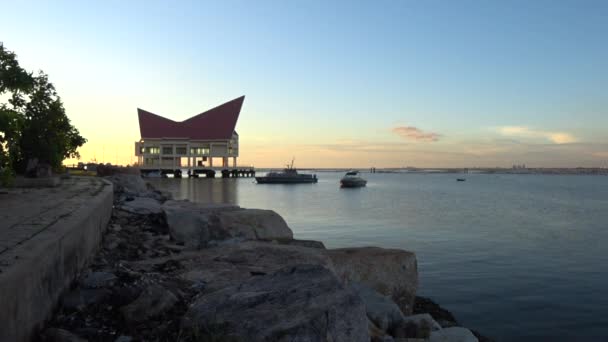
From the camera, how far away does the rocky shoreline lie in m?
3.51

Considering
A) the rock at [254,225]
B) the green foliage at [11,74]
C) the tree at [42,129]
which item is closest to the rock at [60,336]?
the rock at [254,225]

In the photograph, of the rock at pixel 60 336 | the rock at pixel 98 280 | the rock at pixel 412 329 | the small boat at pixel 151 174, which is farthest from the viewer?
the small boat at pixel 151 174

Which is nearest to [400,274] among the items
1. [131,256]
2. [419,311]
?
[419,311]

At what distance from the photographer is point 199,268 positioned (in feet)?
19.2

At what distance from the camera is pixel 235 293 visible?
13.1 feet

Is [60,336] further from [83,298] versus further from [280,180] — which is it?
[280,180]

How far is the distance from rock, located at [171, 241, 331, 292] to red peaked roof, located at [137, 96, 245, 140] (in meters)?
88.3

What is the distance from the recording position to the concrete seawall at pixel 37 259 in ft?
10.9

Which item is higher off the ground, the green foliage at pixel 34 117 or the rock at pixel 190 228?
the green foliage at pixel 34 117

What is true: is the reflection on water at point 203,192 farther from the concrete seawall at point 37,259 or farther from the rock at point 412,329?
the rock at point 412,329

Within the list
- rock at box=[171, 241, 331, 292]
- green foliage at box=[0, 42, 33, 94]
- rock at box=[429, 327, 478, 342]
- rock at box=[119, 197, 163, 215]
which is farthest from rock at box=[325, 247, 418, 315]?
green foliage at box=[0, 42, 33, 94]

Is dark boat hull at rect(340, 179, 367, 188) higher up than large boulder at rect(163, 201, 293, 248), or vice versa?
large boulder at rect(163, 201, 293, 248)

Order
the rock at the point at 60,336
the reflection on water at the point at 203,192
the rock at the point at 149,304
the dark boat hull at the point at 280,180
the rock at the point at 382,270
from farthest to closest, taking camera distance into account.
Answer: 1. the dark boat hull at the point at 280,180
2. the reflection on water at the point at 203,192
3. the rock at the point at 382,270
4. the rock at the point at 149,304
5. the rock at the point at 60,336

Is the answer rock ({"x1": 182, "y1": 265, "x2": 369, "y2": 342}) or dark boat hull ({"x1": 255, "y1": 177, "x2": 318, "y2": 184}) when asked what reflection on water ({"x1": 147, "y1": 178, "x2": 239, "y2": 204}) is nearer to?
dark boat hull ({"x1": 255, "y1": 177, "x2": 318, "y2": 184})
